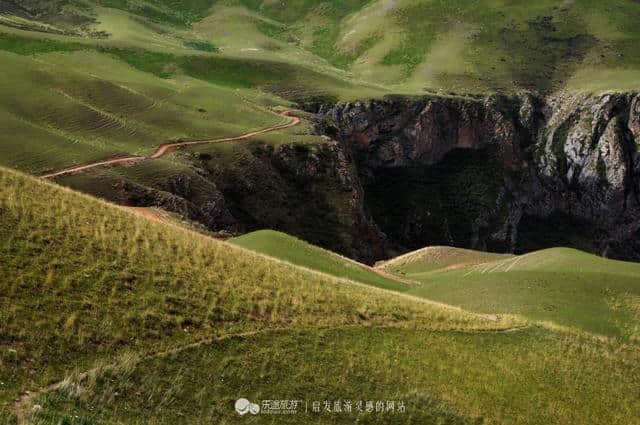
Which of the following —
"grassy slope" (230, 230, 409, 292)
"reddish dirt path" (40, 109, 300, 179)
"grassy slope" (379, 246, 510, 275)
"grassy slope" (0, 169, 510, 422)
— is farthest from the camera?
"grassy slope" (379, 246, 510, 275)

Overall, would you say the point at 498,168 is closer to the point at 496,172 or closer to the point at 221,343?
the point at 496,172

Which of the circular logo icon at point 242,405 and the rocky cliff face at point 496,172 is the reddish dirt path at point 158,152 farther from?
the circular logo icon at point 242,405

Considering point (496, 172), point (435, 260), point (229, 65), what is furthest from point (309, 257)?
point (496, 172)

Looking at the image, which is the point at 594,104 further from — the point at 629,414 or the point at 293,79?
the point at 629,414

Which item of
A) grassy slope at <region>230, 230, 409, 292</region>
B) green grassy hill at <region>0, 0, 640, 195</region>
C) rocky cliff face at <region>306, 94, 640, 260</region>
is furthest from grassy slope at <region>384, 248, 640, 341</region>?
rocky cliff face at <region>306, 94, 640, 260</region>

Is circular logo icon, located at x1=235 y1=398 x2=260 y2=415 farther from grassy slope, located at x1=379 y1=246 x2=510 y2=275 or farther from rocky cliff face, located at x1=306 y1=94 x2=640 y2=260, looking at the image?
rocky cliff face, located at x1=306 y1=94 x2=640 y2=260

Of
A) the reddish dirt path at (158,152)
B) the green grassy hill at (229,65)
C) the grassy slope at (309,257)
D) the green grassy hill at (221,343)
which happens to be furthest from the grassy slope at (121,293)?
the green grassy hill at (229,65)
